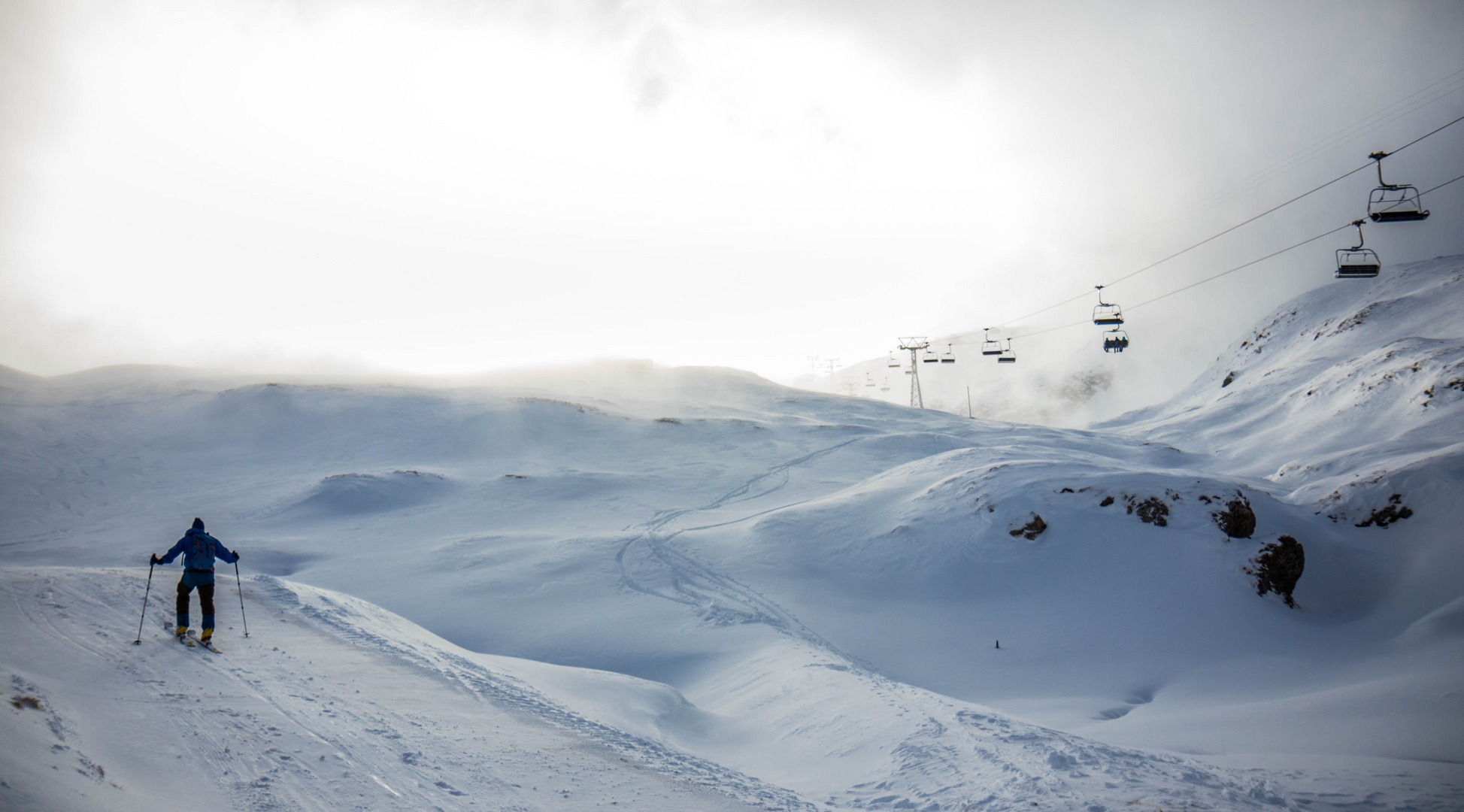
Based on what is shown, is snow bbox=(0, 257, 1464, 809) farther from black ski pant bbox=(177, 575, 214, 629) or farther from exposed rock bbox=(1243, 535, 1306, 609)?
black ski pant bbox=(177, 575, 214, 629)

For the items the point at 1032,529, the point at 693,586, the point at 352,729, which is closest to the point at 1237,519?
the point at 1032,529

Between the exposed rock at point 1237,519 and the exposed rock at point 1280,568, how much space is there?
0.64m

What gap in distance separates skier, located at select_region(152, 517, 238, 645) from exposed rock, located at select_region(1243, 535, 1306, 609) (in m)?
22.1

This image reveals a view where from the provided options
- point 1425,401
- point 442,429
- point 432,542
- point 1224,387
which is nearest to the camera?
point 432,542

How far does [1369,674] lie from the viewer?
13.9 meters

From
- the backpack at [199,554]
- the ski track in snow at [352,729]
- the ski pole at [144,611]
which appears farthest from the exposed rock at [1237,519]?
the ski pole at [144,611]

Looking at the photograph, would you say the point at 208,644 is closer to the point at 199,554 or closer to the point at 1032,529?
the point at 199,554

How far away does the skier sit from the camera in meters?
9.55

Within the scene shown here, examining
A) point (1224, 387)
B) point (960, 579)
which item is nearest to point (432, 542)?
point (960, 579)

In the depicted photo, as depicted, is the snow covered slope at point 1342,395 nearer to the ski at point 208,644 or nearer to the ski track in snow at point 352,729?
the ski track in snow at point 352,729

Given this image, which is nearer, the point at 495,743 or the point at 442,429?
the point at 495,743

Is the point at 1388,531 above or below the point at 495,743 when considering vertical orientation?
above

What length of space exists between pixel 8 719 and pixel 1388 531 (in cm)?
2847

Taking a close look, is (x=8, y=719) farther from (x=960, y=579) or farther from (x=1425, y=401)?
(x=1425, y=401)
